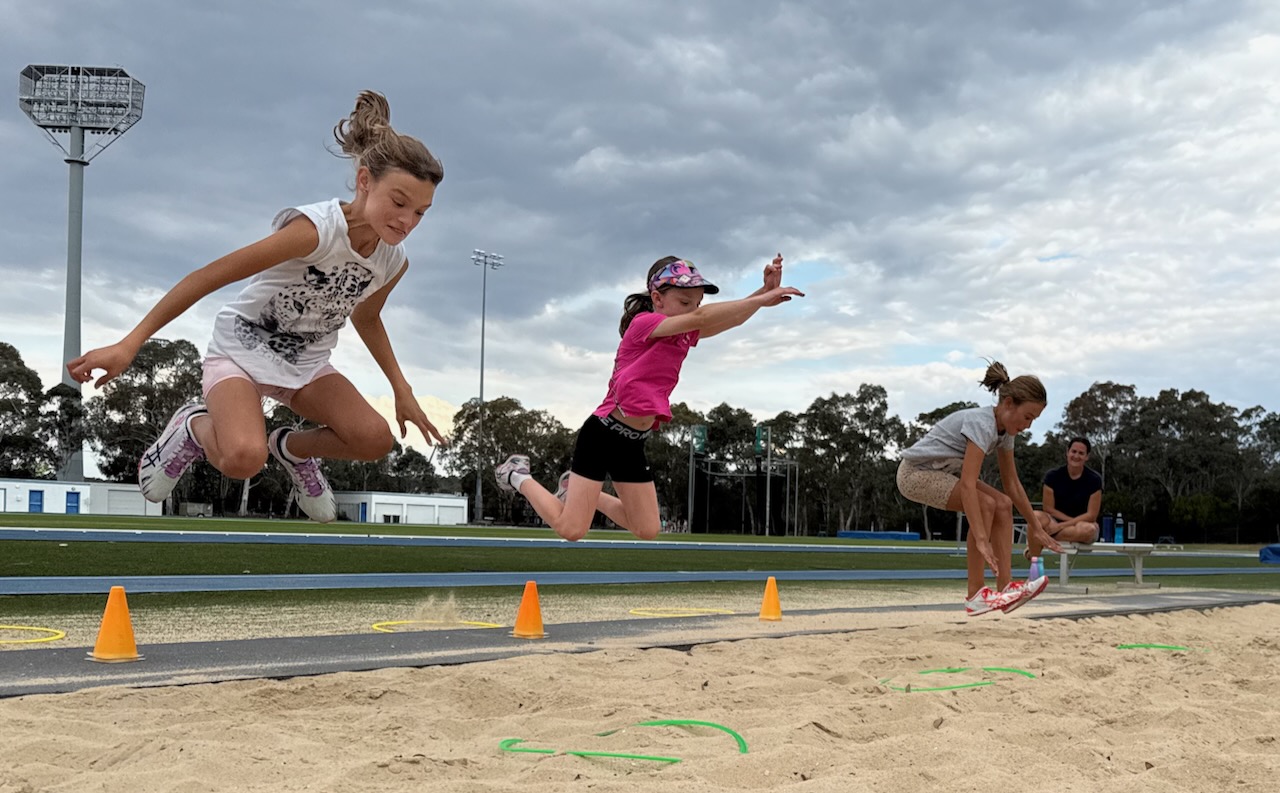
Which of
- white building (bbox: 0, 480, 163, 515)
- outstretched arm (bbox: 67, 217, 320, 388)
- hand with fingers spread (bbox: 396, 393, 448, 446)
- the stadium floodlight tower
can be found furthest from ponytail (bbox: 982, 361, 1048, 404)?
the stadium floodlight tower

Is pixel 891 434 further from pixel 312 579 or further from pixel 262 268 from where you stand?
pixel 262 268

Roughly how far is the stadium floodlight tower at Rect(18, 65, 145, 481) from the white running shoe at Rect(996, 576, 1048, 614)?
183 feet

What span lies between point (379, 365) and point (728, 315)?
1.50 meters

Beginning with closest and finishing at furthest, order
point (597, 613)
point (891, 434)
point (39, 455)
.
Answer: point (597, 613)
point (39, 455)
point (891, 434)

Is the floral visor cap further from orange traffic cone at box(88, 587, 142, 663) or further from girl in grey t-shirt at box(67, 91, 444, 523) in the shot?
orange traffic cone at box(88, 587, 142, 663)

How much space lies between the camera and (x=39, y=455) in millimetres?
52344

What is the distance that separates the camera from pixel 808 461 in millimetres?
64812

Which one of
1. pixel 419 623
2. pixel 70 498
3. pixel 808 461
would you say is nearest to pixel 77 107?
pixel 70 498

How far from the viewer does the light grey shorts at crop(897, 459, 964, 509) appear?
6.18m

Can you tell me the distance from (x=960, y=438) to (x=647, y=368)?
278 cm

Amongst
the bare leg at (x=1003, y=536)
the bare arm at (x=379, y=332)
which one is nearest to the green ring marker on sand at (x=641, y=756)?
the bare arm at (x=379, y=332)

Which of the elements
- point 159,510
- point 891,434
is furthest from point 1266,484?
point 159,510

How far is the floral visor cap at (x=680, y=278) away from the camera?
4.43 metres

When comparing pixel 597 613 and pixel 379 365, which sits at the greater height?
pixel 379 365
